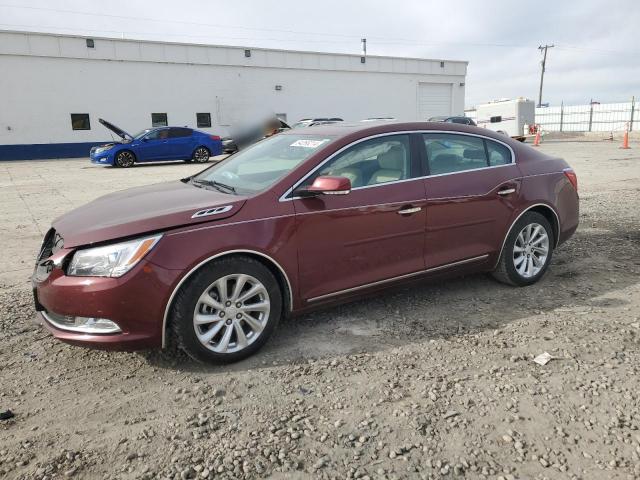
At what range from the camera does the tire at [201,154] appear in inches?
791

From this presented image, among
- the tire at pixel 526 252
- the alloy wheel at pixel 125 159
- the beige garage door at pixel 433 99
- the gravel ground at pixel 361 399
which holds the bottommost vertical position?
the gravel ground at pixel 361 399

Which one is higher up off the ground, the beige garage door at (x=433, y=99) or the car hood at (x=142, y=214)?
the beige garage door at (x=433, y=99)

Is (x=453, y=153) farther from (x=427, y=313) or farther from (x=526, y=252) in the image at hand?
(x=427, y=313)

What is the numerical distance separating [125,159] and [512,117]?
28.2 meters

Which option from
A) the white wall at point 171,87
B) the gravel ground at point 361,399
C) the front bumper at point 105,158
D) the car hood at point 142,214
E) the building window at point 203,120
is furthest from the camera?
the building window at point 203,120

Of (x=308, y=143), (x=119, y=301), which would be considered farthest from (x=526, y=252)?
(x=119, y=301)

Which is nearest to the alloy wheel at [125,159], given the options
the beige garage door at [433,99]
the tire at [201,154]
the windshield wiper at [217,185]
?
the tire at [201,154]

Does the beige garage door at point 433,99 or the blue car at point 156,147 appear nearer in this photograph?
the blue car at point 156,147

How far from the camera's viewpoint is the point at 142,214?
10.9 ft

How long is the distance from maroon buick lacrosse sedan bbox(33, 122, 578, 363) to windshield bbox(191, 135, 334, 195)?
0.02 m

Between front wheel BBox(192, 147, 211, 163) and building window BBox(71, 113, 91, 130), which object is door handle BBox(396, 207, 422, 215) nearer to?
front wheel BBox(192, 147, 211, 163)

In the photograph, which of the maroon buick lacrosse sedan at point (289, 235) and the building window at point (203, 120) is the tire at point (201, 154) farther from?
the maroon buick lacrosse sedan at point (289, 235)

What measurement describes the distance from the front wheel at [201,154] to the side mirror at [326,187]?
57.3 ft

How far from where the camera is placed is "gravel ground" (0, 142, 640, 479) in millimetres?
2451
